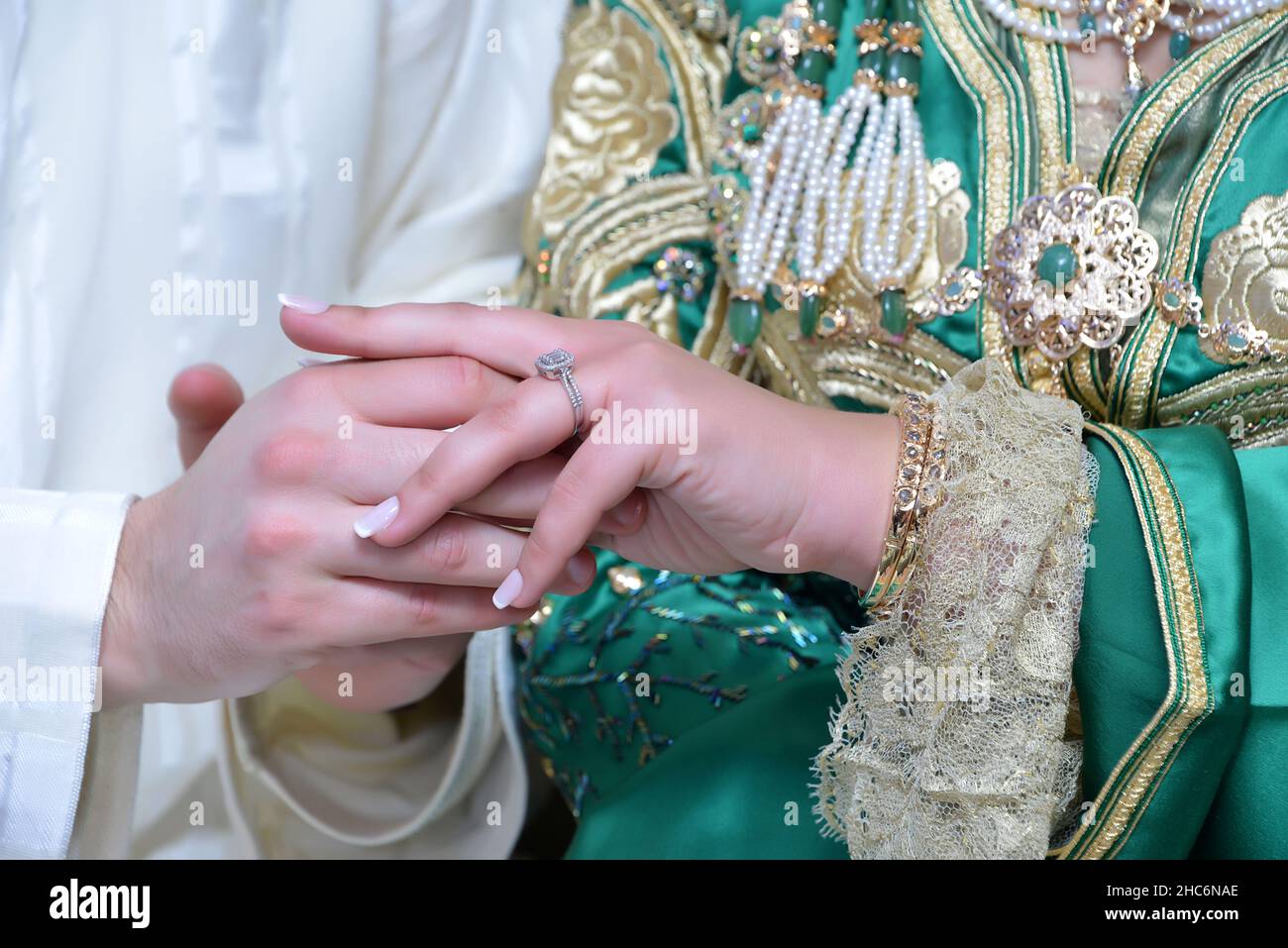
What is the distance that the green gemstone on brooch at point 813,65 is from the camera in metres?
0.85

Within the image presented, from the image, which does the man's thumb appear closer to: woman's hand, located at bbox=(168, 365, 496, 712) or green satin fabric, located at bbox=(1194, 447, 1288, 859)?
woman's hand, located at bbox=(168, 365, 496, 712)

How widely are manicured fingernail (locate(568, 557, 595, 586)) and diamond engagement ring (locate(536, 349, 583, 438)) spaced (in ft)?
0.33

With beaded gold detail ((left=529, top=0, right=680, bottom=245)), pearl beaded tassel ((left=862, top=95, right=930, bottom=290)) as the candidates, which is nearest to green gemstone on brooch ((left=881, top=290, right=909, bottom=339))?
pearl beaded tassel ((left=862, top=95, right=930, bottom=290))

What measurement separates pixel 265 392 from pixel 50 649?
0.19 metres

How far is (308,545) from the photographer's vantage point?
1.96 feet

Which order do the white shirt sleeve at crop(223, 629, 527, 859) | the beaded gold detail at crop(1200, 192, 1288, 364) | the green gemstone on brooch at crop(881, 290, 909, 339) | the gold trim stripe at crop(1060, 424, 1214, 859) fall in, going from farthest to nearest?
the white shirt sleeve at crop(223, 629, 527, 859) → the green gemstone on brooch at crop(881, 290, 909, 339) → the beaded gold detail at crop(1200, 192, 1288, 364) → the gold trim stripe at crop(1060, 424, 1214, 859)

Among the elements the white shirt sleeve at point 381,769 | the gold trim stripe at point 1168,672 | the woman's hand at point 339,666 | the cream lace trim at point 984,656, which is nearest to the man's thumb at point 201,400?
the woman's hand at point 339,666

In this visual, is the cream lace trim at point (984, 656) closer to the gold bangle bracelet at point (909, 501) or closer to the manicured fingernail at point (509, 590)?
the gold bangle bracelet at point (909, 501)

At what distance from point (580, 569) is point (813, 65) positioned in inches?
16.9

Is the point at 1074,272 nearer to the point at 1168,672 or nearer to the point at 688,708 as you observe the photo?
the point at 1168,672

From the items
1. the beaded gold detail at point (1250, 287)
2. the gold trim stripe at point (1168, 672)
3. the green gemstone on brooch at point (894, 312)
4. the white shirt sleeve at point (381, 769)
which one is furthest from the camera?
the white shirt sleeve at point (381, 769)

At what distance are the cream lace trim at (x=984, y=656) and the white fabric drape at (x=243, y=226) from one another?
0.38 m

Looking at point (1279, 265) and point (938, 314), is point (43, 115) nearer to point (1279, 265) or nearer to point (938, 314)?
point (938, 314)

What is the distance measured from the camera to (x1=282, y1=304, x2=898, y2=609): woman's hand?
574 mm
